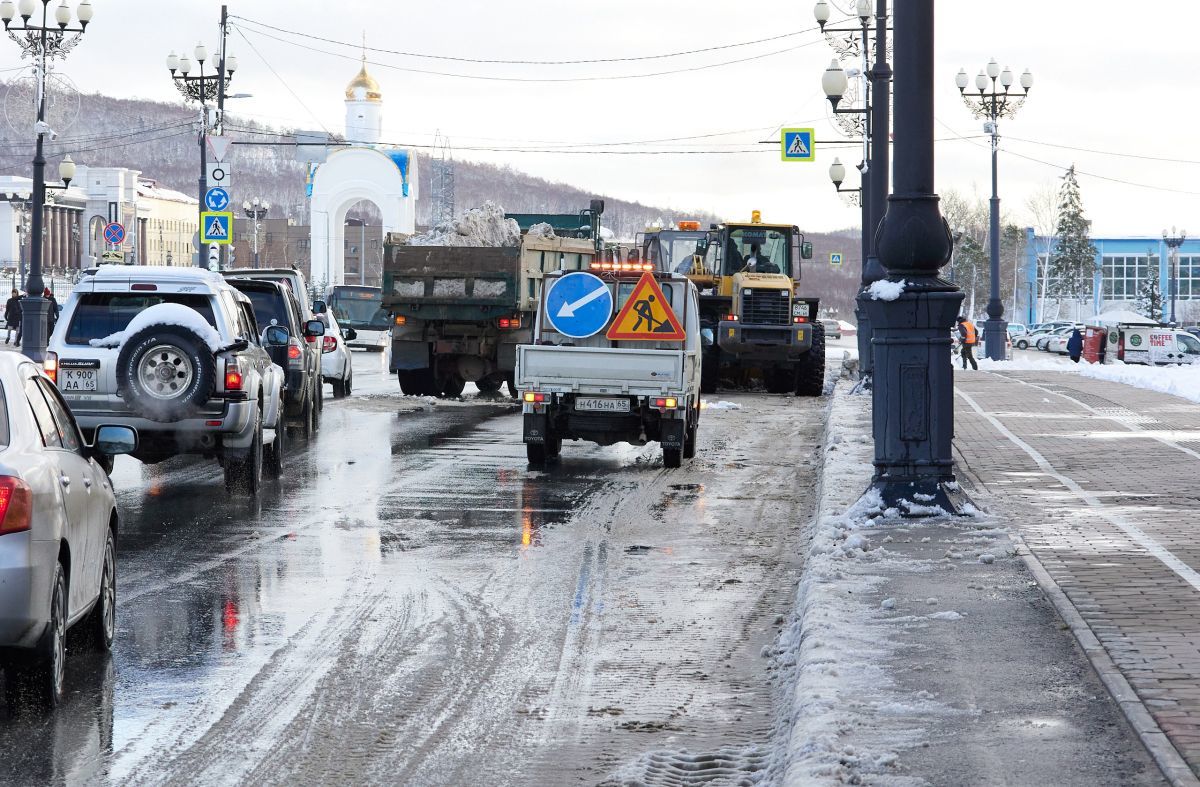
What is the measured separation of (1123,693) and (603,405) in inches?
427

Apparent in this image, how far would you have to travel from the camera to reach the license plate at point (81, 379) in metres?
13.8

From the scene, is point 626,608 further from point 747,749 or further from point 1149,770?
point 1149,770

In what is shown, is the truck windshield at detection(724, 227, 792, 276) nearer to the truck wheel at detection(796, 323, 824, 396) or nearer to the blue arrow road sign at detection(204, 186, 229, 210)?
the truck wheel at detection(796, 323, 824, 396)

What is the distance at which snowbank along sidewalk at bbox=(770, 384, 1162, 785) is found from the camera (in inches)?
213

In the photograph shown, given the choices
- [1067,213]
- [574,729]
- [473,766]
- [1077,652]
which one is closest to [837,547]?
[1077,652]

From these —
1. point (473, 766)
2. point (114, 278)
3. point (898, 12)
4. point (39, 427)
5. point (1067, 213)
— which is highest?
point (1067, 213)

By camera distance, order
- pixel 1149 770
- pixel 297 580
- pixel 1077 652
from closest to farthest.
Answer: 1. pixel 1149 770
2. pixel 1077 652
3. pixel 297 580

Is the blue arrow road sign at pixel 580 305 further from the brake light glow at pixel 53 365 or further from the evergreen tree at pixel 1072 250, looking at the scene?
the evergreen tree at pixel 1072 250

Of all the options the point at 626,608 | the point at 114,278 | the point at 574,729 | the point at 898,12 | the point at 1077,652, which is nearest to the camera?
the point at 574,729

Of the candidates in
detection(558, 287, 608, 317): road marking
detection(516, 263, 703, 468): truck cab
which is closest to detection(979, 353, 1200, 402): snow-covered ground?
detection(516, 263, 703, 468): truck cab

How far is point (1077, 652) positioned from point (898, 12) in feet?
19.1

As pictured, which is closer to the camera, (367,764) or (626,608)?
(367,764)

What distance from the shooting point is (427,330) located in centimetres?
2711

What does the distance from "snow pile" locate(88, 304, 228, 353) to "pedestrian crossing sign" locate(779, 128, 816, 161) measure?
2907cm
